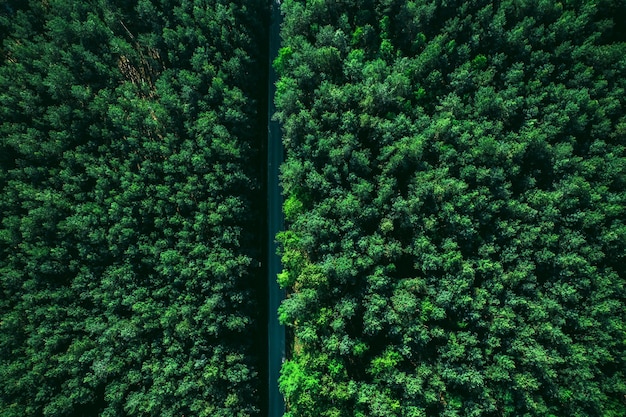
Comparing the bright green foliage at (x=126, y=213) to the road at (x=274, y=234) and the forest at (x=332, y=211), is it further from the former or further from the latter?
the road at (x=274, y=234)

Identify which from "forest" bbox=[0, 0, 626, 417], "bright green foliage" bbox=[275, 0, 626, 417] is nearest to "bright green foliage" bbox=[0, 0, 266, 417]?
"forest" bbox=[0, 0, 626, 417]

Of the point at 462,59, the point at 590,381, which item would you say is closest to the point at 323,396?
the point at 590,381

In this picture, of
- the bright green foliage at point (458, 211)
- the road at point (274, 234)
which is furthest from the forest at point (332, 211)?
the road at point (274, 234)

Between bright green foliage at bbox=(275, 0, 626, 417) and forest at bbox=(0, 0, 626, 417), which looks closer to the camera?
bright green foliage at bbox=(275, 0, 626, 417)

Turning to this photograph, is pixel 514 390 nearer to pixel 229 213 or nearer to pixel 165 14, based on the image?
pixel 229 213

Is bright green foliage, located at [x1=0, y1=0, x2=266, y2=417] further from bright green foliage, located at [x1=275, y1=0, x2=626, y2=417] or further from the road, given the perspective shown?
bright green foliage, located at [x1=275, y1=0, x2=626, y2=417]

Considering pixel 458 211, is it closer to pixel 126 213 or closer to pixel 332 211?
pixel 332 211
